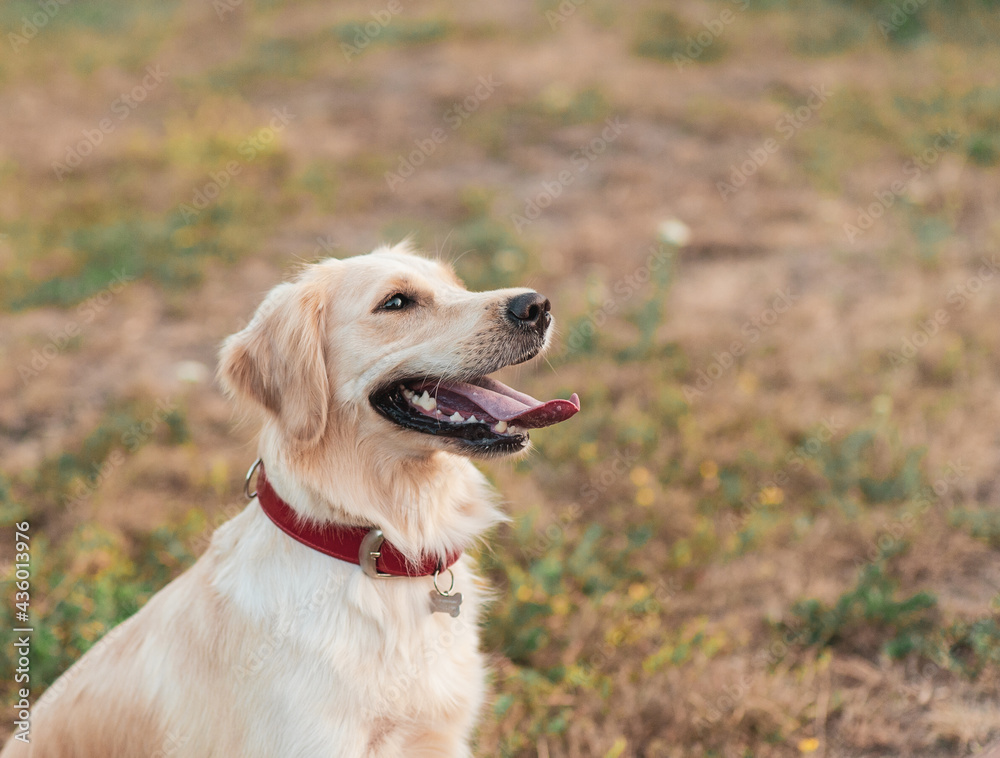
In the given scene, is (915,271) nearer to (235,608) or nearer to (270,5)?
(235,608)

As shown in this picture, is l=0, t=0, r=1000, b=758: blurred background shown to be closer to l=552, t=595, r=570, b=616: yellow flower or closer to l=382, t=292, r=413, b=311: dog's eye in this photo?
l=552, t=595, r=570, b=616: yellow flower

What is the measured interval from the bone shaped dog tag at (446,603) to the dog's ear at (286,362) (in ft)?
1.79

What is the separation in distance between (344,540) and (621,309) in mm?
3593

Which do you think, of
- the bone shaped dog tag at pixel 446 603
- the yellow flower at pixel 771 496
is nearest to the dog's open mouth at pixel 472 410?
the bone shaped dog tag at pixel 446 603

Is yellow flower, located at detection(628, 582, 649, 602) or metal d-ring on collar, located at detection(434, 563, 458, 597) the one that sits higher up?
metal d-ring on collar, located at detection(434, 563, 458, 597)

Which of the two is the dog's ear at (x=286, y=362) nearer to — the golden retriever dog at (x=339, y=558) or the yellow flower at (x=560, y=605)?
the golden retriever dog at (x=339, y=558)

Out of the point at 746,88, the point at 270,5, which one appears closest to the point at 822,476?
the point at 746,88

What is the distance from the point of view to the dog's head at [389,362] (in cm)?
206

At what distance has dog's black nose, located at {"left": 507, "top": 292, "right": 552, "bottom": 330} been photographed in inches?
83.7

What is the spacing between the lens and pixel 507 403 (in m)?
2.20

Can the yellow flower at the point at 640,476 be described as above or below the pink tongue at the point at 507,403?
below

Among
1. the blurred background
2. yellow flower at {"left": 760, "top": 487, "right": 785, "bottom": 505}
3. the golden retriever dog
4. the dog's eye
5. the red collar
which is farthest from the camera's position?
yellow flower at {"left": 760, "top": 487, "right": 785, "bottom": 505}

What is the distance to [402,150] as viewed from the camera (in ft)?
25.3

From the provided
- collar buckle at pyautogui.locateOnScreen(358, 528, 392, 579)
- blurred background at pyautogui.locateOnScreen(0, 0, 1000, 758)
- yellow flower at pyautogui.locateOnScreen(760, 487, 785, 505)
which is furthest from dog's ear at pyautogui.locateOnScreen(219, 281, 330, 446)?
yellow flower at pyautogui.locateOnScreen(760, 487, 785, 505)
